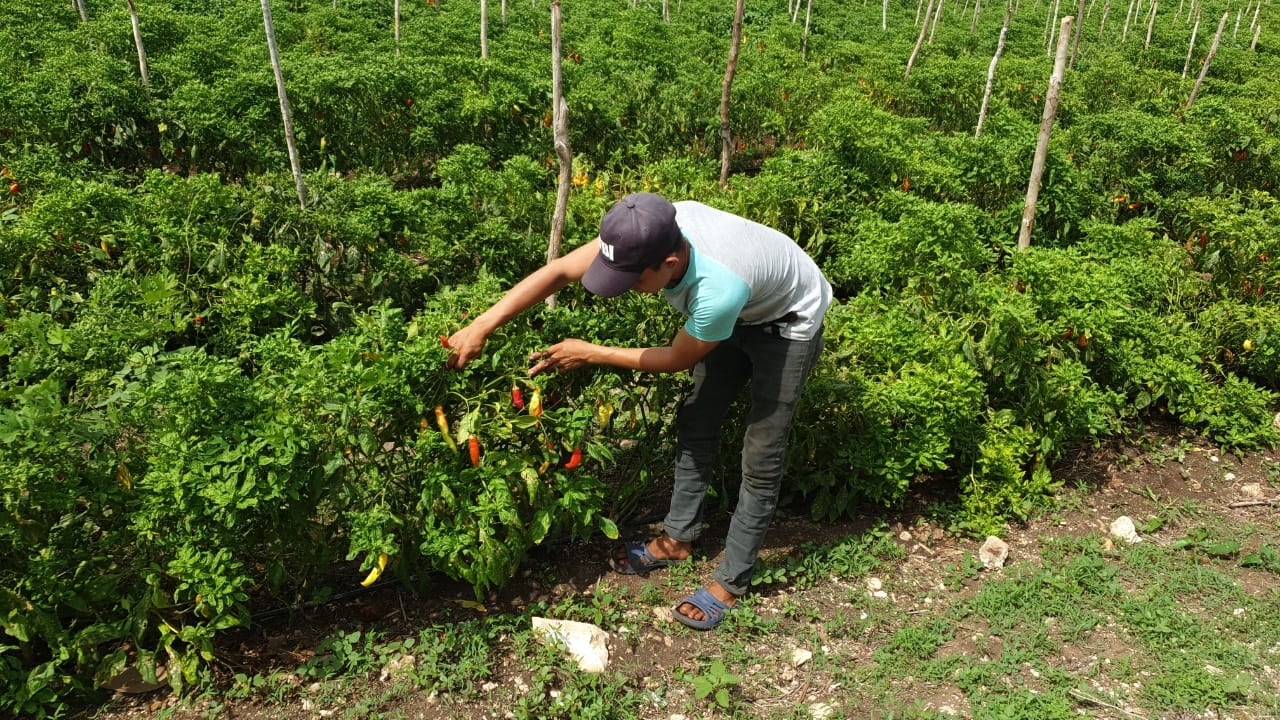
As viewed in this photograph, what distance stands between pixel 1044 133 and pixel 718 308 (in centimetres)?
373

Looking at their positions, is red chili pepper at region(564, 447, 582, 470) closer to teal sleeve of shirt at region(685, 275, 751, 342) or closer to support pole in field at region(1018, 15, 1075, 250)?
teal sleeve of shirt at region(685, 275, 751, 342)

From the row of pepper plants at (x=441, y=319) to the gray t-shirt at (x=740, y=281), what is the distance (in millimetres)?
609

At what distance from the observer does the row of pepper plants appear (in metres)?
2.50

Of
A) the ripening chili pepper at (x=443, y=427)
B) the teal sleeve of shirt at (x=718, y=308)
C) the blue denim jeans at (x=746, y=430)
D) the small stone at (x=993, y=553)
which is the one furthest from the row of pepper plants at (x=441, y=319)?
the teal sleeve of shirt at (x=718, y=308)

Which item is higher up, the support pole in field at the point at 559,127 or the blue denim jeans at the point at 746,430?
the support pole in field at the point at 559,127

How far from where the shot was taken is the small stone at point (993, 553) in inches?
142

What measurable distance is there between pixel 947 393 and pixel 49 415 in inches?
130

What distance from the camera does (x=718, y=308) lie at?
2.56 m

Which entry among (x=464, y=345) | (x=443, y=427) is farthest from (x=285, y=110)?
(x=443, y=427)

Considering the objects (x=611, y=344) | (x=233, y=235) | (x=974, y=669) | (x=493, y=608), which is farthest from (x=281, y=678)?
(x=233, y=235)

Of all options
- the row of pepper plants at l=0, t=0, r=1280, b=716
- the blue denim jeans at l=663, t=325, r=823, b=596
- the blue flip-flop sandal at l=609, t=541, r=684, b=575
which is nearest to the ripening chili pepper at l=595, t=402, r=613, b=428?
the row of pepper plants at l=0, t=0, r=1280, b=716

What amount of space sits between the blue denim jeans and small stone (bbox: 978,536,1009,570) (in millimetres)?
1168

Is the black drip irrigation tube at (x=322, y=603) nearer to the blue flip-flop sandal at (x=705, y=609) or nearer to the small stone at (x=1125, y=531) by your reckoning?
the blue flip-flop sandal at (x=705, y=609)

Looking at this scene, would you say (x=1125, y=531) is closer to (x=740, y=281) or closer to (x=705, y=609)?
(x=705, y=609)
